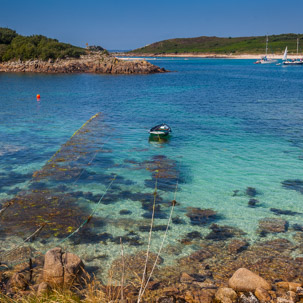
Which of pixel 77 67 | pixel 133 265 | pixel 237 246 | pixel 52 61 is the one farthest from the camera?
pixel 52 61

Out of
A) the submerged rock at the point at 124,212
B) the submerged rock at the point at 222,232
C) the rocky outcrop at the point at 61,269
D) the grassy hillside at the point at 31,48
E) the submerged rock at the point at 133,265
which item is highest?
the grassy hillside at the point at 31,48

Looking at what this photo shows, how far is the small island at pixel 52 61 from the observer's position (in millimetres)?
97438

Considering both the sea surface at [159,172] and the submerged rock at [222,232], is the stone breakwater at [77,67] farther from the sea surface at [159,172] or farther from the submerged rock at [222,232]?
the submerged rock at [222,232]

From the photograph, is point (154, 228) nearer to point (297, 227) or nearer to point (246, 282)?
point (246, 282)

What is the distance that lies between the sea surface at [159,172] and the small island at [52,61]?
60624 millimetres

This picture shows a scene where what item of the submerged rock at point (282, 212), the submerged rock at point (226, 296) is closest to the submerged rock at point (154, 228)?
the submerged rock at point (226, 296)

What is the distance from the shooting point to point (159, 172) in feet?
63.4

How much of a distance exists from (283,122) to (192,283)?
2704 cm

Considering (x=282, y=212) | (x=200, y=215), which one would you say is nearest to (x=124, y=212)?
(x=200, y=215)

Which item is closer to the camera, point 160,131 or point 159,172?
point 159,172

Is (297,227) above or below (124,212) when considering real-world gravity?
below

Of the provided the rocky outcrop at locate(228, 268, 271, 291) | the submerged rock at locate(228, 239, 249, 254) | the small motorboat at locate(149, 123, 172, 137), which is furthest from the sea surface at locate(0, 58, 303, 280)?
the rocky outcrop at locate(228, 268, 271, 291)

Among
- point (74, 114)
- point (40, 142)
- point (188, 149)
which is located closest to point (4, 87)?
point (74, 114)

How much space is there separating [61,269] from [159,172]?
35.2 ft
